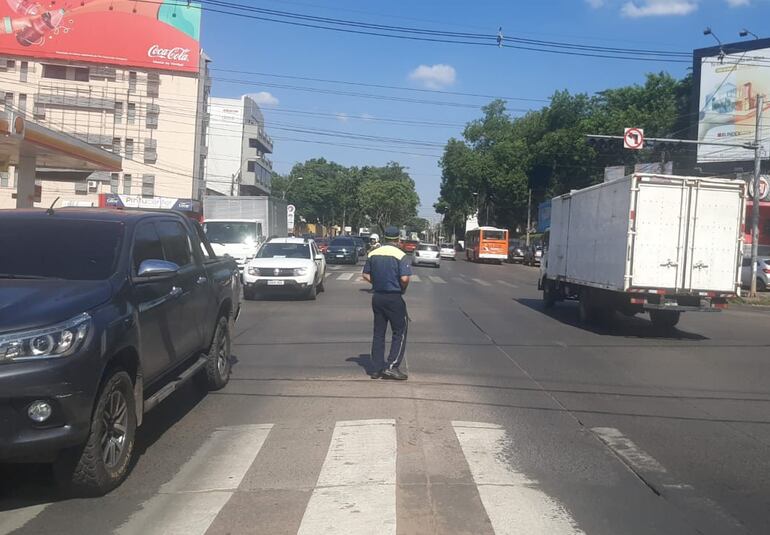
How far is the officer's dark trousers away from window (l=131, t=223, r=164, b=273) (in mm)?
3051

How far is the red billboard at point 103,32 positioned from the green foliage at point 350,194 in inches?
1520

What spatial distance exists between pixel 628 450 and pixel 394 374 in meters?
3.32

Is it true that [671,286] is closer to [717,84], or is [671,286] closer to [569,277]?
[569,277]

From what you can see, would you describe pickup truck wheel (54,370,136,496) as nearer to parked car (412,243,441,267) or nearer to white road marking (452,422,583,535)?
white road marking (452,422,583,535)

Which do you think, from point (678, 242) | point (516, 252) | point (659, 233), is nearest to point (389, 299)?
point (659, 233)

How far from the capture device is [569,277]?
61.9ft

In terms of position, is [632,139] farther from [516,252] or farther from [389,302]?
[516,252]

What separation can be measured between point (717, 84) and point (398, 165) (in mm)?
73410

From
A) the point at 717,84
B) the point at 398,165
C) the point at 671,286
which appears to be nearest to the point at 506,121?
the point at 398,165

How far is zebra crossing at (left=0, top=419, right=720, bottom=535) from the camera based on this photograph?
4.79m

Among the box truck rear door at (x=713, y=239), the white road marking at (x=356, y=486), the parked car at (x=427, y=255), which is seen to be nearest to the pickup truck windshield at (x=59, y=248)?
the white road marking at (x=356, y=486)

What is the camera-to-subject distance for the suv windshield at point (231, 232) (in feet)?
85.8

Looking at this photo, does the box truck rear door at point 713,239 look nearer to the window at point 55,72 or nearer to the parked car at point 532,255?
the parked car at point 532,255

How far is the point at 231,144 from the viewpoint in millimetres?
80375
